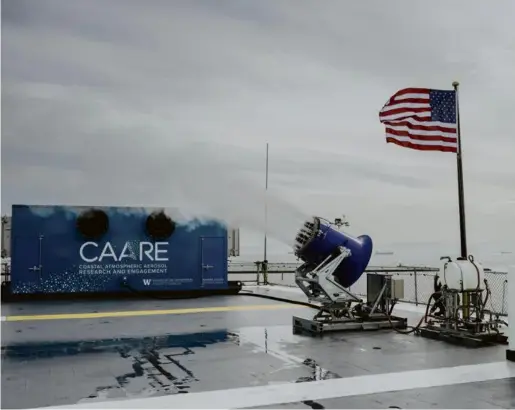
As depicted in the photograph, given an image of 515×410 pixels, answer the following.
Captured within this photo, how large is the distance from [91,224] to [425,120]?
1102cm

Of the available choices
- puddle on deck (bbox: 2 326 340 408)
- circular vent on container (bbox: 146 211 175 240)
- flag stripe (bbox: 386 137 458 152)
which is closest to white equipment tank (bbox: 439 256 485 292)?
flag stripe (bbox: 386 137 458 152)

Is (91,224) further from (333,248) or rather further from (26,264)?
(333,248)

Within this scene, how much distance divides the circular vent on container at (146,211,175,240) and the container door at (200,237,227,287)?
46.3 inches

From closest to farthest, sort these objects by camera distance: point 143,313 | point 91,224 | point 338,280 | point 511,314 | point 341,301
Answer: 1. point 511,314
2. point 341,301
3. point 338,280
4. point 143,313
5. point 91,224

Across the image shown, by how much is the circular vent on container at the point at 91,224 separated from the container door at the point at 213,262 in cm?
323

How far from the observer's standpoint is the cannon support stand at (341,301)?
10.8 meters

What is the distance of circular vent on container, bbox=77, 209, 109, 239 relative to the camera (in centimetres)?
1780

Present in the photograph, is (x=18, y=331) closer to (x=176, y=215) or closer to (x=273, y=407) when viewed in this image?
(x=273, y=407)

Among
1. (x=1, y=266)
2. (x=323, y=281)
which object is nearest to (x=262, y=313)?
(x=323, y=281)

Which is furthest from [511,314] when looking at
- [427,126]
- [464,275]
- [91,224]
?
[91,224]

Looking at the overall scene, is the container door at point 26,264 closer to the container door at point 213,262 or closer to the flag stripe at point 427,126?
the container door at point 213,262

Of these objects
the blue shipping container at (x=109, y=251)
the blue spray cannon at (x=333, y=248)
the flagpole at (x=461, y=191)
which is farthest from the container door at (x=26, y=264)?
the flagpole at (x=461, y=191)

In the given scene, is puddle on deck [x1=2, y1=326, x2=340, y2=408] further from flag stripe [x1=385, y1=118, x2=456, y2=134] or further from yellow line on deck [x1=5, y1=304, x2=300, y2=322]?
flag stripe [x1=385, y1=118, x2=456, y2=134]

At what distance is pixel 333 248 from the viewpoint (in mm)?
10984
